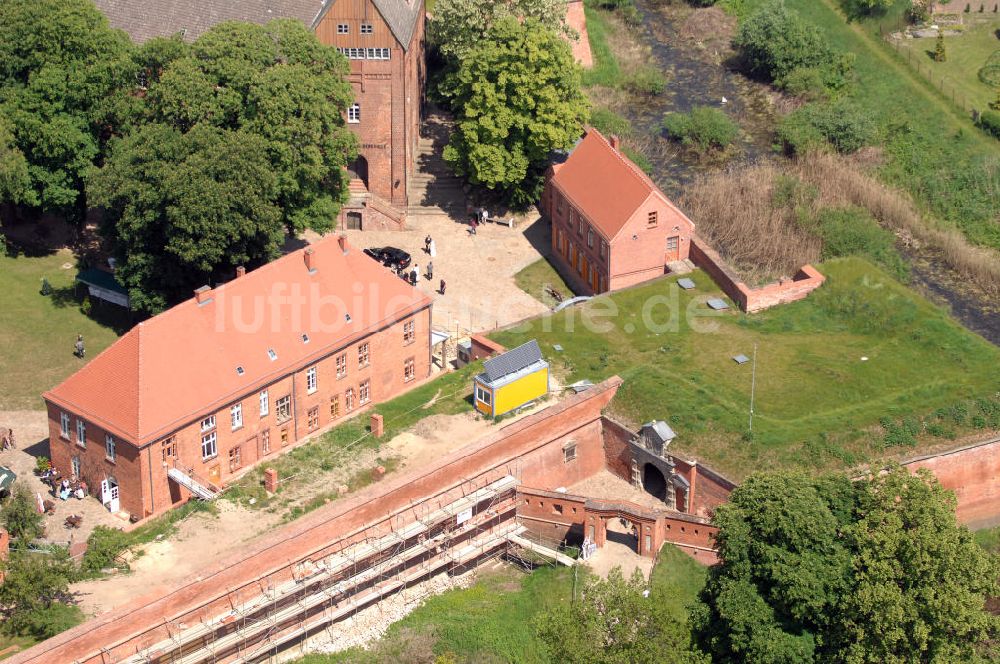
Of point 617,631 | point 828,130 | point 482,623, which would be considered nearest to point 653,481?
point 482,623

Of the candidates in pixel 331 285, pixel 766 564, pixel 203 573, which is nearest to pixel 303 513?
pixel 203 573

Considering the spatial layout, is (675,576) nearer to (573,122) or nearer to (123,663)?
(123,663)

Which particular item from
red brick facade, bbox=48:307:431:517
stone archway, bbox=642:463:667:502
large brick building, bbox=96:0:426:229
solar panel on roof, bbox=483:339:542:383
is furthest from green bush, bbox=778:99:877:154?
red brick facade, bbox=48:307:431:517

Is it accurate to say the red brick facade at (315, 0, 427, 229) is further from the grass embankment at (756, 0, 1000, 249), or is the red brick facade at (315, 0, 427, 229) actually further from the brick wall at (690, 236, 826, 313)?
the grass embankment at (756, 0, 1000, 249)

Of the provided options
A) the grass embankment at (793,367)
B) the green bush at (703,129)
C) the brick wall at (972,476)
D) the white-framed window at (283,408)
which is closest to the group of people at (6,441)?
the white-framed window at (283,408)

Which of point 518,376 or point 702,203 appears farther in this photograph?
point 702,203

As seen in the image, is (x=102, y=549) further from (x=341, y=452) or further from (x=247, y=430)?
(x=341, y=452)
